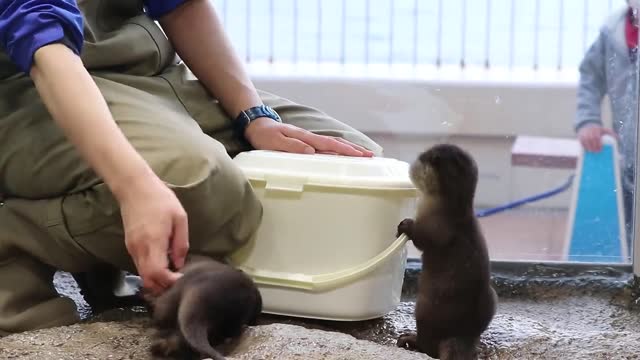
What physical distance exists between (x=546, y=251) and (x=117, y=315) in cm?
95

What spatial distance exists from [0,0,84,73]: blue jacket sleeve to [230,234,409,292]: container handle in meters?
0.42

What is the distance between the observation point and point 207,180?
1.27m

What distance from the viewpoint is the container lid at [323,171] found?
1.34 m

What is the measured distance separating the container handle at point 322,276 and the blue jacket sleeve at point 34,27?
1.39ft

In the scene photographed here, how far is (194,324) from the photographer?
44.4 inches

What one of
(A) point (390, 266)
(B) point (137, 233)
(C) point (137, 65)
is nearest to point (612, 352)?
(A) point (390, 266)

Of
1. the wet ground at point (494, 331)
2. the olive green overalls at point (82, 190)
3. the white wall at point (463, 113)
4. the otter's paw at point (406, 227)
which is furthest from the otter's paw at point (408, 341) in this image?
the white wall at point (463, 113)

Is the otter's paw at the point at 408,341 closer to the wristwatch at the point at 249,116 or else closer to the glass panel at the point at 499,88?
the wristwatch at the point at 249,116

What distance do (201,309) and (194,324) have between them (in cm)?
2

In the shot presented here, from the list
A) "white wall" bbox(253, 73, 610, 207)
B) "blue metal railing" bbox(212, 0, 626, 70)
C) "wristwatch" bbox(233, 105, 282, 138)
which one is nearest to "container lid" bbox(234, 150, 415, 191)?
"wristwatch" bbox(233, 105, 282, 138)

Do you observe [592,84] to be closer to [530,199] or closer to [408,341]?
[530,199]

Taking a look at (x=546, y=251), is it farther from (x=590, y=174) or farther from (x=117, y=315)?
(x=117, y=315)

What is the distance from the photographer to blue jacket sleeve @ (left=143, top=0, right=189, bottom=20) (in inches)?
61.6

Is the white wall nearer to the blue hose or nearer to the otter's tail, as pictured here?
the blue hose
